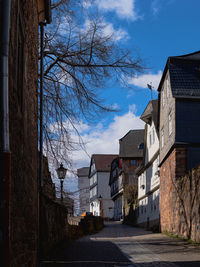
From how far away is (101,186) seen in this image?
81.5 metres

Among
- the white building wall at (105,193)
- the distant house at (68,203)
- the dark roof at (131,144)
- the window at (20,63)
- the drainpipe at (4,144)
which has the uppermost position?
the dark roof at (131,144)

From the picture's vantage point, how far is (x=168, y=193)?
24.0 metres

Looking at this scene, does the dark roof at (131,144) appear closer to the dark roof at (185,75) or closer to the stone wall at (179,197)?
the stone wall at (179,197)

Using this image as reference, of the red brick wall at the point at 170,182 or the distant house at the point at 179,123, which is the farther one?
the distant house at the point at 179,123

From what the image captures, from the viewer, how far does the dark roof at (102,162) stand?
275 feet

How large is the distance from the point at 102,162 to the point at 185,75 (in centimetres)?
6322

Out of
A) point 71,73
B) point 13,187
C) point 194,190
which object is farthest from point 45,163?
point 13,187

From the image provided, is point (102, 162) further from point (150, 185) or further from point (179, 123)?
point (179, 123)

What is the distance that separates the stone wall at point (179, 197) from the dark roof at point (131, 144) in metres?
31.6

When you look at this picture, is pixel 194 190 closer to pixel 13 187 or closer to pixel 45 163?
pixel 45 163

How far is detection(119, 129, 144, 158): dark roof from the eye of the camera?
58750 mm

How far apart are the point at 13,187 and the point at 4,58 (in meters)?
1.58

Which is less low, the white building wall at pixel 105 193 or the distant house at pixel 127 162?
the distant house at pixel 127 162

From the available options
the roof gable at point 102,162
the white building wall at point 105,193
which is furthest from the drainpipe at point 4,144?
the roof gable at point 102,162
